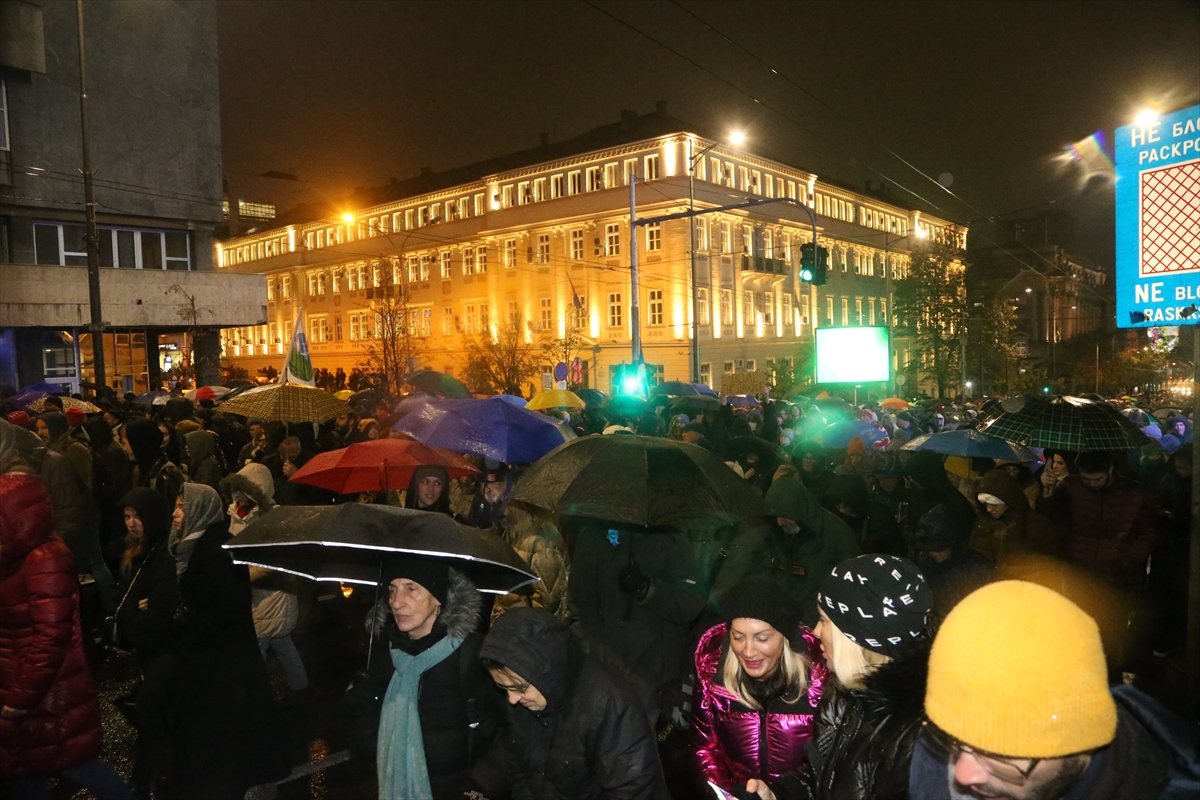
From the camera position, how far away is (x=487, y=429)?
7.28m

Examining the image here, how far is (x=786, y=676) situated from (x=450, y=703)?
134 cm

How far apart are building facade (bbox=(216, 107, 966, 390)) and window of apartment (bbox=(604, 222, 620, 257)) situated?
0.11 meters

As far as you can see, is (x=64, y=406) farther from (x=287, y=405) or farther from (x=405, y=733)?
(x=405, y=733)

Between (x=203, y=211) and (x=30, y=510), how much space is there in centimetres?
3242

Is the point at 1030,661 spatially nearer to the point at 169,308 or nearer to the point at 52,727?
the point at 52,727

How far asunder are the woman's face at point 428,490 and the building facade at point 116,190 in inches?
973

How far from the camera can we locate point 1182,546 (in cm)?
690

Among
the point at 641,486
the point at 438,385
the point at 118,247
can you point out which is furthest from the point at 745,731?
the point at 118,247

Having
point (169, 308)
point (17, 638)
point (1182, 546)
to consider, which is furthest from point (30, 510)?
point (169, 308)

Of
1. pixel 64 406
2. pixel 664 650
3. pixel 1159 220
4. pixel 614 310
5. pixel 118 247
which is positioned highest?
pixel 118 247

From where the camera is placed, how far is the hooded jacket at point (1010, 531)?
19.3 ft

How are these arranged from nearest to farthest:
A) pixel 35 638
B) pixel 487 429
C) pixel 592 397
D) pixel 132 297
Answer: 1. pixel 35 638
2. pixel 487 429
3. pixel 592 397
4. pixel 132 297

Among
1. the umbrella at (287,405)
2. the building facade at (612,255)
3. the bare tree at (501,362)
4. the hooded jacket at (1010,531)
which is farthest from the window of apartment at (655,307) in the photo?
the hooded jacket at (1010,531)

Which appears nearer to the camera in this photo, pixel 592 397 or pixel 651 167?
pixel 592 397
